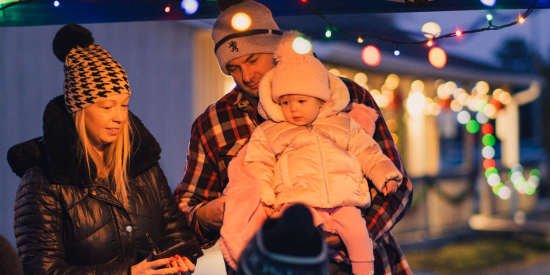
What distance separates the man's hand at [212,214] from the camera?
2.04 metres

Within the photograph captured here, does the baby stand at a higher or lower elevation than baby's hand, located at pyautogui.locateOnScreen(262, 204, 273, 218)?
higher

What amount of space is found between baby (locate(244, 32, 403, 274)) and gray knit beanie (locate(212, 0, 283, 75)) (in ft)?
0.60

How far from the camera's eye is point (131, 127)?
2.20 metres

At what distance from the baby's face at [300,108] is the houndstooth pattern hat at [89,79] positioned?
0.68 m

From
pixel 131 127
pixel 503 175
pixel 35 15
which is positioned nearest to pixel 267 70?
pixel 131 127

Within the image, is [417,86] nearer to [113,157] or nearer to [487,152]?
[487,152]

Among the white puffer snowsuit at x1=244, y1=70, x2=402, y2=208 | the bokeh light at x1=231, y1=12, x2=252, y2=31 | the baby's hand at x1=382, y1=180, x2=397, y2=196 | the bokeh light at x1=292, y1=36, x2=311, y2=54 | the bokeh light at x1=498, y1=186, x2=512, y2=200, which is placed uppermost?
the bokeh light at x1=231, y1=12, x2=252, y2=31

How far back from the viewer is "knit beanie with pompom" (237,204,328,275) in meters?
1.21

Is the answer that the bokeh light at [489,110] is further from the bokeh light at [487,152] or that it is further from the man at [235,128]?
the man at [235,128]

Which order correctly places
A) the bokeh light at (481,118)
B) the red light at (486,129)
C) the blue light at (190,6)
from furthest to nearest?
the bokeh light at (481,118) → the red light at (486,129) → the blue light at (190,6)

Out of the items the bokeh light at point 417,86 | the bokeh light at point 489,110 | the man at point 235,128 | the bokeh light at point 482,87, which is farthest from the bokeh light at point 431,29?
the bokeh light at point 489,110

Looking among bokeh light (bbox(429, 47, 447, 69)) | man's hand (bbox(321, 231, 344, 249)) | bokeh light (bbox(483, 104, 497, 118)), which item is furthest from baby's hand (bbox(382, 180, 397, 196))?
bokeh light (bbox(483, 104, 497, 118))

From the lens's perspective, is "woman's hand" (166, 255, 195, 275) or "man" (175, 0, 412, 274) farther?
"man" (175, 0, 412, 274)

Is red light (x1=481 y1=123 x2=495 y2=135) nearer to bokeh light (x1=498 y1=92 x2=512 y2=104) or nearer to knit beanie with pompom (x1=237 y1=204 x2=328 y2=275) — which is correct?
bokeh light (x1=498 y1=92 x2=512 y2=104)
